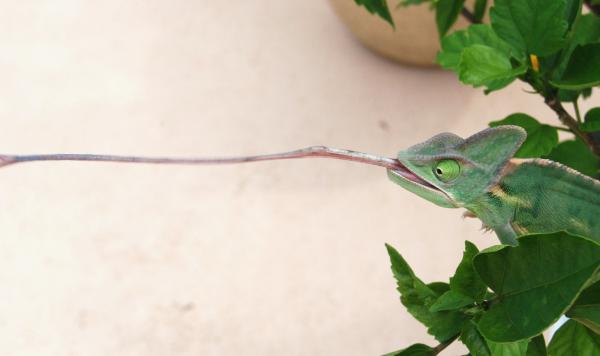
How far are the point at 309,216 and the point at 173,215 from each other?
0.25 meters

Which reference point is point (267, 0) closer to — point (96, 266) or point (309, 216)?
point (309, 216)

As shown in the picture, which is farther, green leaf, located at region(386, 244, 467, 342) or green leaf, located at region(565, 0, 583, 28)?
green leaf, located at region(565, 0, 583, 28)

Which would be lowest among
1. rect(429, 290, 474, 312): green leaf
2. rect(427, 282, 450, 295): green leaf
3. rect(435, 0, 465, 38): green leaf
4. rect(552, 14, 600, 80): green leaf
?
rect(429, 290, 474, 312): green leaf

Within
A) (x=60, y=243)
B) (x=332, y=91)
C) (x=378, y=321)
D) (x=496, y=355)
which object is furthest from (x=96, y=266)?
(x=496, y=355)

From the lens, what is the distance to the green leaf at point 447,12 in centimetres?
91

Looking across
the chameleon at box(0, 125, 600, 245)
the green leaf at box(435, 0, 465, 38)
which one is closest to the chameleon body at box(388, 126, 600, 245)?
the chameleon at box(0, 125, 600, 245)

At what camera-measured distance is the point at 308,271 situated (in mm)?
1327

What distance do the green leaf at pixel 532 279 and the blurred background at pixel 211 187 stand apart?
2.39 ft

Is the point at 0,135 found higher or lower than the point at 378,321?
higher

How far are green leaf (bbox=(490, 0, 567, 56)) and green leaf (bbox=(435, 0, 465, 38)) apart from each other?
0.69 feet

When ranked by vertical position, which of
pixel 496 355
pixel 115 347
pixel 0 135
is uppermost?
pixel 0 135

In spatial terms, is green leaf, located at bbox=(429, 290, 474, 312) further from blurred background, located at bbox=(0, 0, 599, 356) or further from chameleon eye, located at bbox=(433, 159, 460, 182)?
blurred background, located at bbox=(0, 0, 599, 356)

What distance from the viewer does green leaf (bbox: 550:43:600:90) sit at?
2.13 ft

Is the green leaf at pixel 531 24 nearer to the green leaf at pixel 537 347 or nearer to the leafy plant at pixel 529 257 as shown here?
the leafy plant at pixel 529 257
